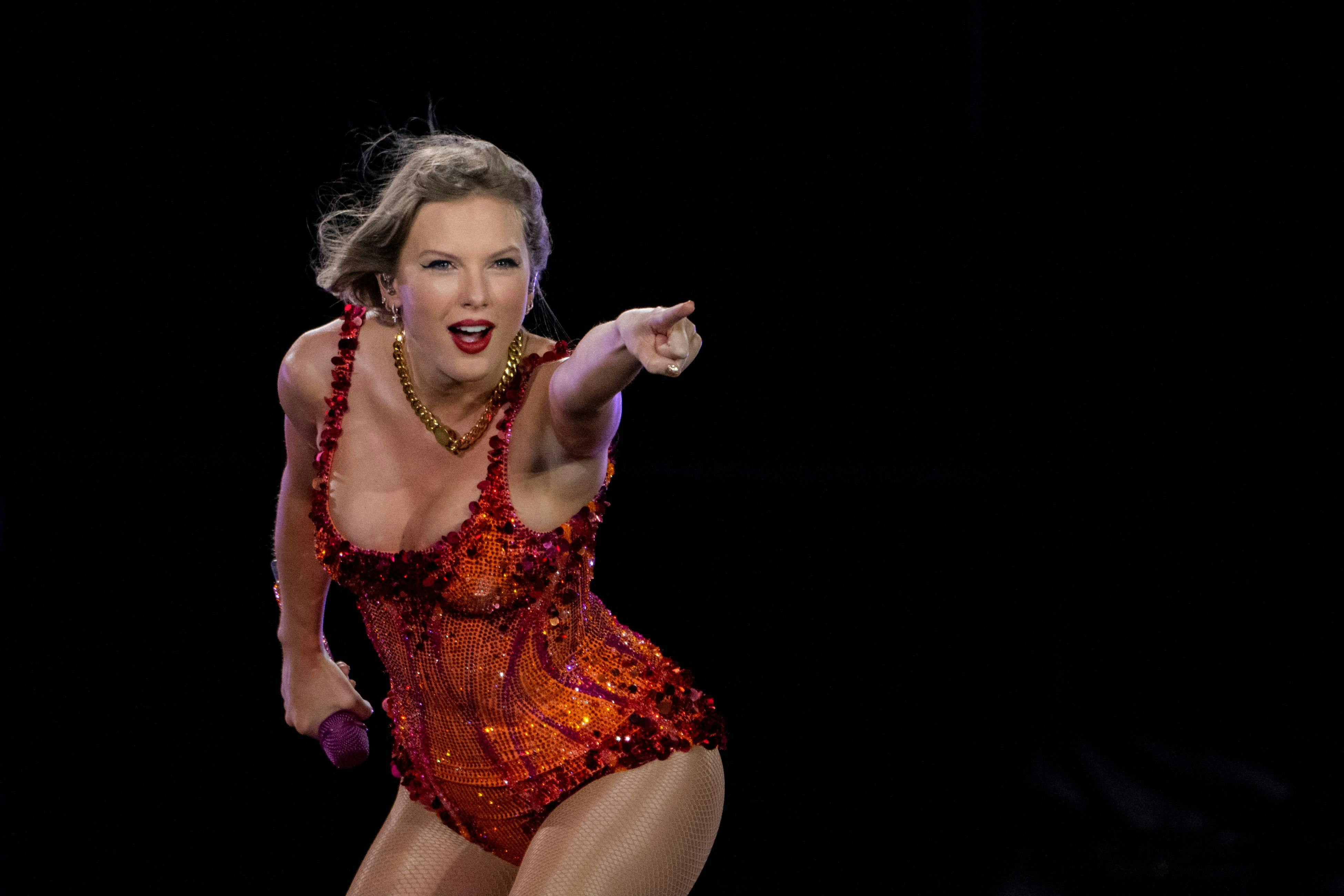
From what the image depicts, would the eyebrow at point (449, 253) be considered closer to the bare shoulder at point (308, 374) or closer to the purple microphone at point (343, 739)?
the bare shoulder at point (308, 374)

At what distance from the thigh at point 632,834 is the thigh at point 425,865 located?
13 centimetres

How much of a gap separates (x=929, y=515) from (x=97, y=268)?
2087 mm

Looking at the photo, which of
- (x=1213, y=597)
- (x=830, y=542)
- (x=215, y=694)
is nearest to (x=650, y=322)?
(x=830, y=542)

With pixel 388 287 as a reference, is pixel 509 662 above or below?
below

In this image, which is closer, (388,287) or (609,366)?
(609,366)

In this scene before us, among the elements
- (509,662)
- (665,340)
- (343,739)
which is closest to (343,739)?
(343,739)

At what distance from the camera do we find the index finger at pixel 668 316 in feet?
3.90

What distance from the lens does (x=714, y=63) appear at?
3133 mm

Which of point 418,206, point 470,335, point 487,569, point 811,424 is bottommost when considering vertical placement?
point 811,424

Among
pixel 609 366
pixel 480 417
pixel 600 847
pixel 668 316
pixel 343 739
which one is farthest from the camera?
pixel 343 739

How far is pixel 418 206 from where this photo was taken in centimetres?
154

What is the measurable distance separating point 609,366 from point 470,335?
0.85 ft

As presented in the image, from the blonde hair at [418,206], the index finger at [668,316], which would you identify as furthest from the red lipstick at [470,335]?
the index finger at [668,316]

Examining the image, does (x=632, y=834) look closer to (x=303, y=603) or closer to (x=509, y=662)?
(x=509, y=662)
